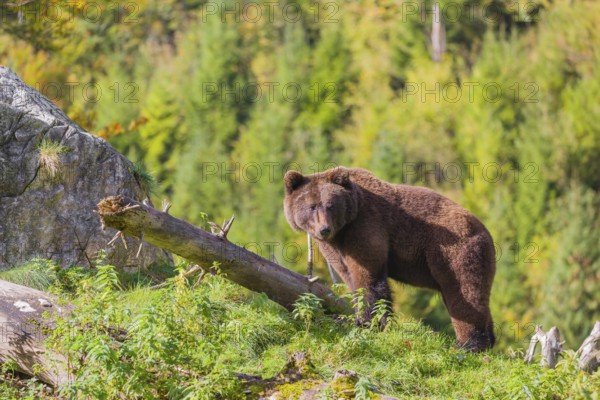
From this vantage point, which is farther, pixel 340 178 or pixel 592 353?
pixel 340 178

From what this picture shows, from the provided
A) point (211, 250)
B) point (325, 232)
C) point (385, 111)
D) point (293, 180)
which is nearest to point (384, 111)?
point (385, 111)

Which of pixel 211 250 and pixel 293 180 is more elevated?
pixel 293 180

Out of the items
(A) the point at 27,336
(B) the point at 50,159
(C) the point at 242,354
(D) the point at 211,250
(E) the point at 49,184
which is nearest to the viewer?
(A) the point at 27,336

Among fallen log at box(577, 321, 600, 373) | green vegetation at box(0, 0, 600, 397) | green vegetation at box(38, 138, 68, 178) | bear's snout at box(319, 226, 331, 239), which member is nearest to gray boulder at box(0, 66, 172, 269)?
green vegetation at box(38, 138, 68, 178)

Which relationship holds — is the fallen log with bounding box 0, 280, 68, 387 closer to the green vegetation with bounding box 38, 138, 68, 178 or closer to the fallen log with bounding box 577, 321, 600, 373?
the green vegetation with bounding box 38, 138, 68, 178

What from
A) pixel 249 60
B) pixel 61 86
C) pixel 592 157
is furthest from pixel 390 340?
pixel 249 60

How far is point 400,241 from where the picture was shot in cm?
1180

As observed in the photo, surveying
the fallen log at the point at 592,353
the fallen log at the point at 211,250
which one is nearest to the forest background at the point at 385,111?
the fallen log at the point at 211,250

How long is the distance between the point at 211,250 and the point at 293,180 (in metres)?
1.92

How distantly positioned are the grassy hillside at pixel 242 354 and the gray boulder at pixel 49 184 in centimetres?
85

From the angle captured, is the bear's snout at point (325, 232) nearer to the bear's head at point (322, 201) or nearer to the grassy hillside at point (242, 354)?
the bear's head at point (322, 201)

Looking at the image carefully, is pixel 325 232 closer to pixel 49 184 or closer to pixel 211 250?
pixel 211 250

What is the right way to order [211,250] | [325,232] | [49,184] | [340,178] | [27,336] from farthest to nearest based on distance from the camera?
[49,184], [340,178], [325,232], [211,250], [27,336]

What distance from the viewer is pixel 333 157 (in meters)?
58.2
